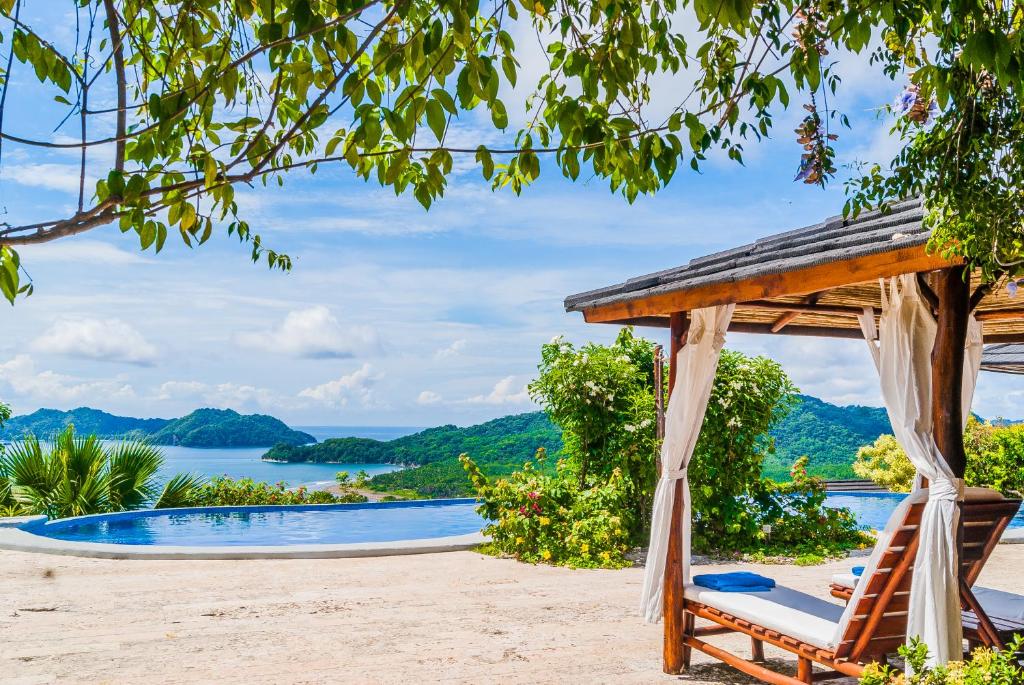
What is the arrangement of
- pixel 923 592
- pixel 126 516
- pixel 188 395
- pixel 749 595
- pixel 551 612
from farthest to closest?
pixel 188 395 < pixel 126 516 < pixel 551 612 < pixel 749 595 < pixel 923 592

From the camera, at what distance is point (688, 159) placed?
2.93 meters

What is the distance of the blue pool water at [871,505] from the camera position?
12721 mm

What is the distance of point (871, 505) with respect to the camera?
46.0 ft

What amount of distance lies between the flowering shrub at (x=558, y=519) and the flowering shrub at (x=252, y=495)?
5280 millimetres

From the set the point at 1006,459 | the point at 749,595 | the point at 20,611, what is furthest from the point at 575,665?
the point at 1006,459

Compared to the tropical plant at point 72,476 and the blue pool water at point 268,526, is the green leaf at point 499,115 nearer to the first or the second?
the blue pool water at point 268,526

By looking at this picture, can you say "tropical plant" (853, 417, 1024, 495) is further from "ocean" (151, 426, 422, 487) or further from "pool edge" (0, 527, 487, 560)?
"ocean" (151, 426, 422, 487)

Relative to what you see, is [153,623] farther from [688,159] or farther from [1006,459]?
[1006,459]

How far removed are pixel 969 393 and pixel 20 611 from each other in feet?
20.8

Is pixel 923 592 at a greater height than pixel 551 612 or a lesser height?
greater

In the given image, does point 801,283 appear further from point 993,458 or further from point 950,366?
point 993,458

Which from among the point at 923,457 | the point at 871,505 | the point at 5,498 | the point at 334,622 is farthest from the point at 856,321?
the point at 5,498

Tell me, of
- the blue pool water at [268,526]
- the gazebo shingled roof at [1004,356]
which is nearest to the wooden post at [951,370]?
the gazebo shingled roof at [1004,356]

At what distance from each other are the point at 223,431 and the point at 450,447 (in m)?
10.5
